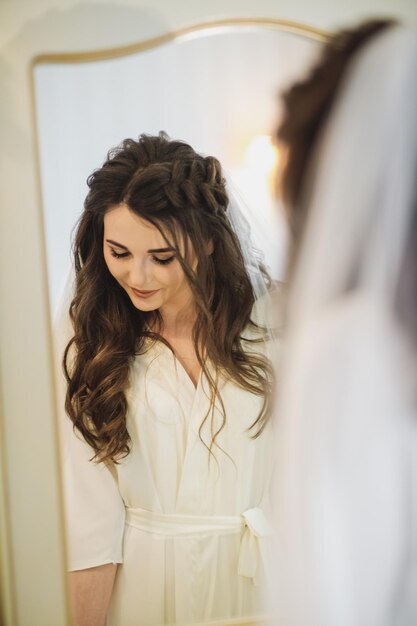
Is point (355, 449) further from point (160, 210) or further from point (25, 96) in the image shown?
point (25, 96)

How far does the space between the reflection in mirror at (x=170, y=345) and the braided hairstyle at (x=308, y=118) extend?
19 cm

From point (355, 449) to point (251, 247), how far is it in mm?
429

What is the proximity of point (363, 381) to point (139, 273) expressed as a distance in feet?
1.45

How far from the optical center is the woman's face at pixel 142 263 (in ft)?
3.35

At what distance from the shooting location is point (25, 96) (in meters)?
1.05

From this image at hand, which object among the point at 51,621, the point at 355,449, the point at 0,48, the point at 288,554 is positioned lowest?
the point at 51,621

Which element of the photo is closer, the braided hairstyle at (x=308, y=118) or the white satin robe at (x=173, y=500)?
the braided hairstyle at (x=308, y=118)

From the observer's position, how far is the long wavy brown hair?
40.2 inches

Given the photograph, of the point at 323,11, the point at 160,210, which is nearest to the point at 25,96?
the point at 160,210

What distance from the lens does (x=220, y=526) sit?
109cm

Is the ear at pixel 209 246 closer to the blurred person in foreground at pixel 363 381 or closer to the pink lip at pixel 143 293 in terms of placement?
the pink lip at pixel 143 293

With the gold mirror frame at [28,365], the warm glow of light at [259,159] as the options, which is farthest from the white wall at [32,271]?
the warm glow of light at [259,159]

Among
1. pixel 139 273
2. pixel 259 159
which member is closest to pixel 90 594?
pixel 139 273

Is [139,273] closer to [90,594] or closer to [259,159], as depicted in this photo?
[259,159]
